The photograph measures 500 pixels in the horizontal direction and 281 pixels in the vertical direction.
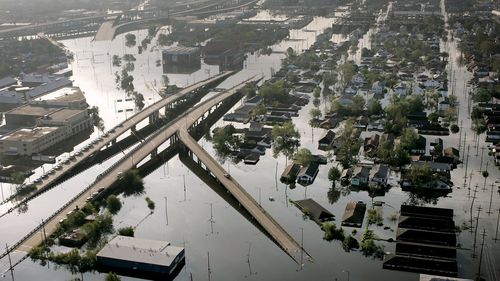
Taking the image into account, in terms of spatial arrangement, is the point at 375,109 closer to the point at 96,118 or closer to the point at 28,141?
the point at 96,118

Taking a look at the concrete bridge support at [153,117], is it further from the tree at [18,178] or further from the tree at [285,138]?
the tree at [18,178]

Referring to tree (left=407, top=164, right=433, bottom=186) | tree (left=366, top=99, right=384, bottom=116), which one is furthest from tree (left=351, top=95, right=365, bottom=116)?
tree (left=407, top=164, right=433, bottom=186)

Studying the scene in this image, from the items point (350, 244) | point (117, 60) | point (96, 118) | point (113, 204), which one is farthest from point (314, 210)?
point (117, 60)

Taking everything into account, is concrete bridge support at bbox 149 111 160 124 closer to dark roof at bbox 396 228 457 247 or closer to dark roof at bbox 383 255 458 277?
dark roof at bbox 396 228 457 247

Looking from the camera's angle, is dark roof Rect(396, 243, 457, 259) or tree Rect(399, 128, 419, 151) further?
tree Rect(399, 128, 419, 151)

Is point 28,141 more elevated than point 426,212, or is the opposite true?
point 28,141

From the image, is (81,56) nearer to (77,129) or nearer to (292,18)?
(77,129)
